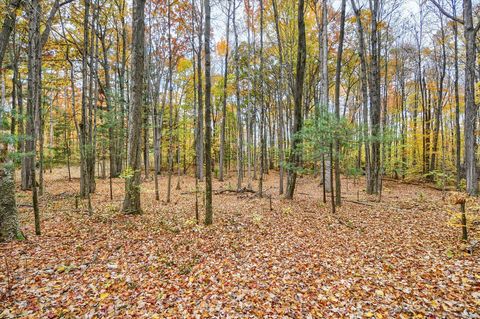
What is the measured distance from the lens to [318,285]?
171 inches

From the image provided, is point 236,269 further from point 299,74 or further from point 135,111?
point 299,74

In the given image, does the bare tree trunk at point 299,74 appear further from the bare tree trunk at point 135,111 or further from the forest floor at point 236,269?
the bare tree trunk at point 135,111

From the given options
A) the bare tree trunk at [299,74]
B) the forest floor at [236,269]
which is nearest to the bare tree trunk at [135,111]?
the forest floor at [236,269]

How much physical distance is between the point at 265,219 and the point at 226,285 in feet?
13.2

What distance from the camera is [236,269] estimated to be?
493 cm

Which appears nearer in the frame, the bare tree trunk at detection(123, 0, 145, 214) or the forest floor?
the forest floor

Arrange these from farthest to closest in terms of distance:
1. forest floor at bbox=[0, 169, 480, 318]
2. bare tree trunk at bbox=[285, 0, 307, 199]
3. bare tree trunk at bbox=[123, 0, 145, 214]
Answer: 1. bare tree trunk at bbox=[285, 0, 307, 199]
2. bare tree trunk at bbox=[123, 0, 145, 214]
3. forest floor at bbox=[0, 169, 480, 318]

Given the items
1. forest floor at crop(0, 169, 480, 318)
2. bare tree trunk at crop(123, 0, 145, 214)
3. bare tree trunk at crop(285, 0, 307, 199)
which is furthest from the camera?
bare tree trunk at crop(285, 0, 307, 199)

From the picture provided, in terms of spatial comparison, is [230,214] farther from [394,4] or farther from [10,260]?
[394,4]

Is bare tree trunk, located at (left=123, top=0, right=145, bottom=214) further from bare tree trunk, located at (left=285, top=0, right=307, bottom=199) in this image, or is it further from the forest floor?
bare tree trunk, located at (left=285, top=0, right=307, bottom=199)

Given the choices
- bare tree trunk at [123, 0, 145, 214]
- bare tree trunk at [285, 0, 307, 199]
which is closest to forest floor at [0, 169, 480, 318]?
bare tree trunk at [123, 0, 145, 214]

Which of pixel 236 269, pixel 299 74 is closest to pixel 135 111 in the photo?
pixel 236 269

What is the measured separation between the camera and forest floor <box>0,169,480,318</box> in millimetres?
3660

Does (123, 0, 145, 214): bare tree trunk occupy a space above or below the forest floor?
above
